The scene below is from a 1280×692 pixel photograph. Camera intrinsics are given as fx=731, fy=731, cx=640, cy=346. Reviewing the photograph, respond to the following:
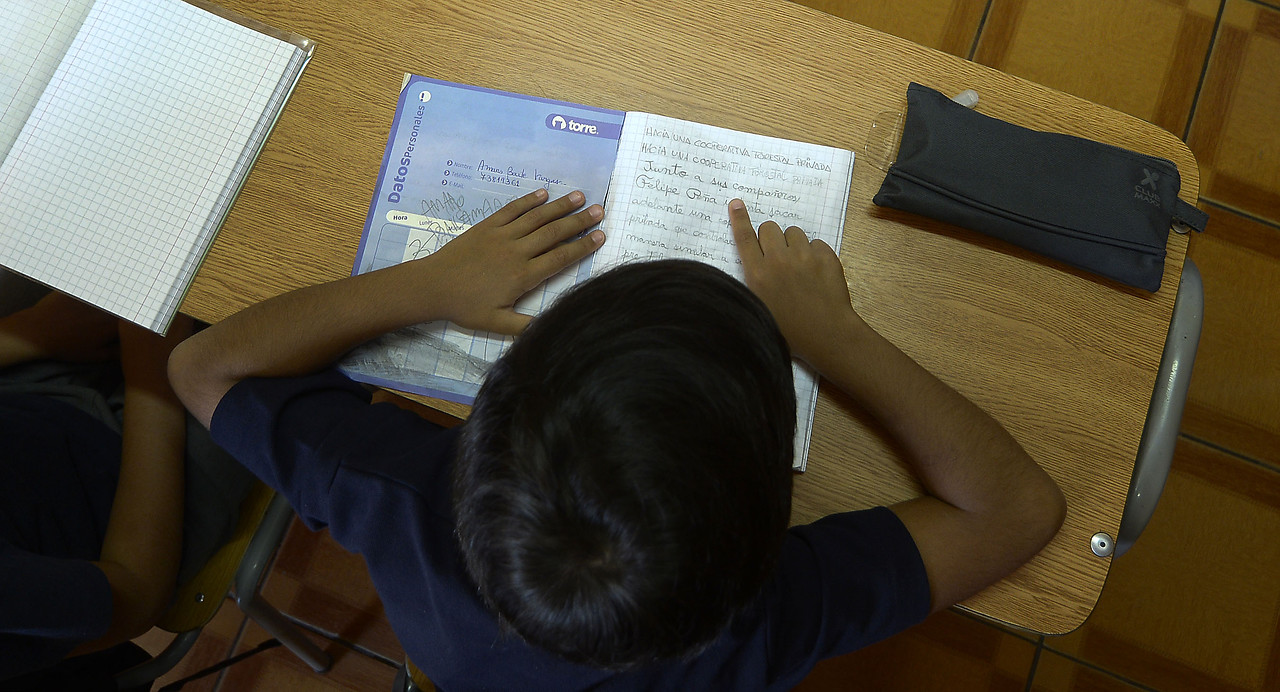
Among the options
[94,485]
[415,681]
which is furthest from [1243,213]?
[94,485]

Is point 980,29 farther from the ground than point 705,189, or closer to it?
farther from the ground

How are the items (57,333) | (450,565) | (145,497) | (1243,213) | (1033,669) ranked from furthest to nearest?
(1243,213) → (1033,669) → (57,333) → (145,497) → (450,565)

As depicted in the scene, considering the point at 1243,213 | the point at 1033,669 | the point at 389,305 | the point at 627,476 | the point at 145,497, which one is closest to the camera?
the point at 627,476

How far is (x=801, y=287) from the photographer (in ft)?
2.27

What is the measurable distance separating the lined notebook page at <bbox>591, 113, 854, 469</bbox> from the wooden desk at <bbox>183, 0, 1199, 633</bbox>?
0.02 meters

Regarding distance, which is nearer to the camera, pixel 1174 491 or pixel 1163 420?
pixel 1163 420

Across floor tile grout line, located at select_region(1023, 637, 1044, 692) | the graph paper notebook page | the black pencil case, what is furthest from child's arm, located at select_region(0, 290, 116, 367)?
floor tile grout line, located at select_region(1023, 637, 1044, 692)

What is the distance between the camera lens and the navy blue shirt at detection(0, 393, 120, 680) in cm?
66

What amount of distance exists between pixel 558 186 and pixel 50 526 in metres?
0.65

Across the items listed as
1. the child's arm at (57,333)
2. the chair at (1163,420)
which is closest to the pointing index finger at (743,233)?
the chair at (1163,420)

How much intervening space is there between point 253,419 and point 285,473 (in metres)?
0.06

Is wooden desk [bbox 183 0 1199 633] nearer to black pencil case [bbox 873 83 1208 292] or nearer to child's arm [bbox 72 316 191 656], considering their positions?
black pencil case [bbox 873 83 1208 292]

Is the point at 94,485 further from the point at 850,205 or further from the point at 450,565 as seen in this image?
the point at 850,205

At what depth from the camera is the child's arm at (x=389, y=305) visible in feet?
A: 2.27
